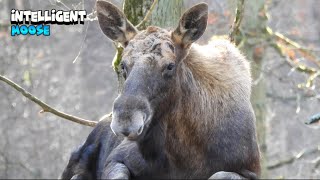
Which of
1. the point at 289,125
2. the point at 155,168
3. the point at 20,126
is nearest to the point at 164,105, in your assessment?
the point at 155,168

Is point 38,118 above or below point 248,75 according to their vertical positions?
below

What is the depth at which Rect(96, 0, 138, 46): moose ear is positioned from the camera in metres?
7.65

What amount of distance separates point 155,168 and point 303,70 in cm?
684

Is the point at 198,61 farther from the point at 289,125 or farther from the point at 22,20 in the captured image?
the point at 289,125

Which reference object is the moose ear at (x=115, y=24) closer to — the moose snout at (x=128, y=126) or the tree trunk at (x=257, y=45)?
the moose snout at (x=128, y=126)

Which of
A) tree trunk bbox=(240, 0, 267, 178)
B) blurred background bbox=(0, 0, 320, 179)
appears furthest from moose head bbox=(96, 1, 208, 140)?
tree trunk bbox=(240, 0, 267, 178)

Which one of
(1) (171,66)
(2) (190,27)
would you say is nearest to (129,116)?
(1) (171,66)

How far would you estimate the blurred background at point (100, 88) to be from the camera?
1456 centimetres

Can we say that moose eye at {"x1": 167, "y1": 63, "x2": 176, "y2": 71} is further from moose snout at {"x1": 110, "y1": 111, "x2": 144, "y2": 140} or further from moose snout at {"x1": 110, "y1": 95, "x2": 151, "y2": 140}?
moose snout at {"x1": 110, "y1": 111, "x2": 144, "y2": 140}

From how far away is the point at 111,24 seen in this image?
7.71 m

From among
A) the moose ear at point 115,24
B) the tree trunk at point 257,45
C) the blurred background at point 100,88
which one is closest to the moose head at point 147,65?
the moose ear at point 115,24

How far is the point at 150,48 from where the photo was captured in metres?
7.16

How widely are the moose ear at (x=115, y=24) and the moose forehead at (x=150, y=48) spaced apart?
25cm

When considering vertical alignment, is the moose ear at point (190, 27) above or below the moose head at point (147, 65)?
above
